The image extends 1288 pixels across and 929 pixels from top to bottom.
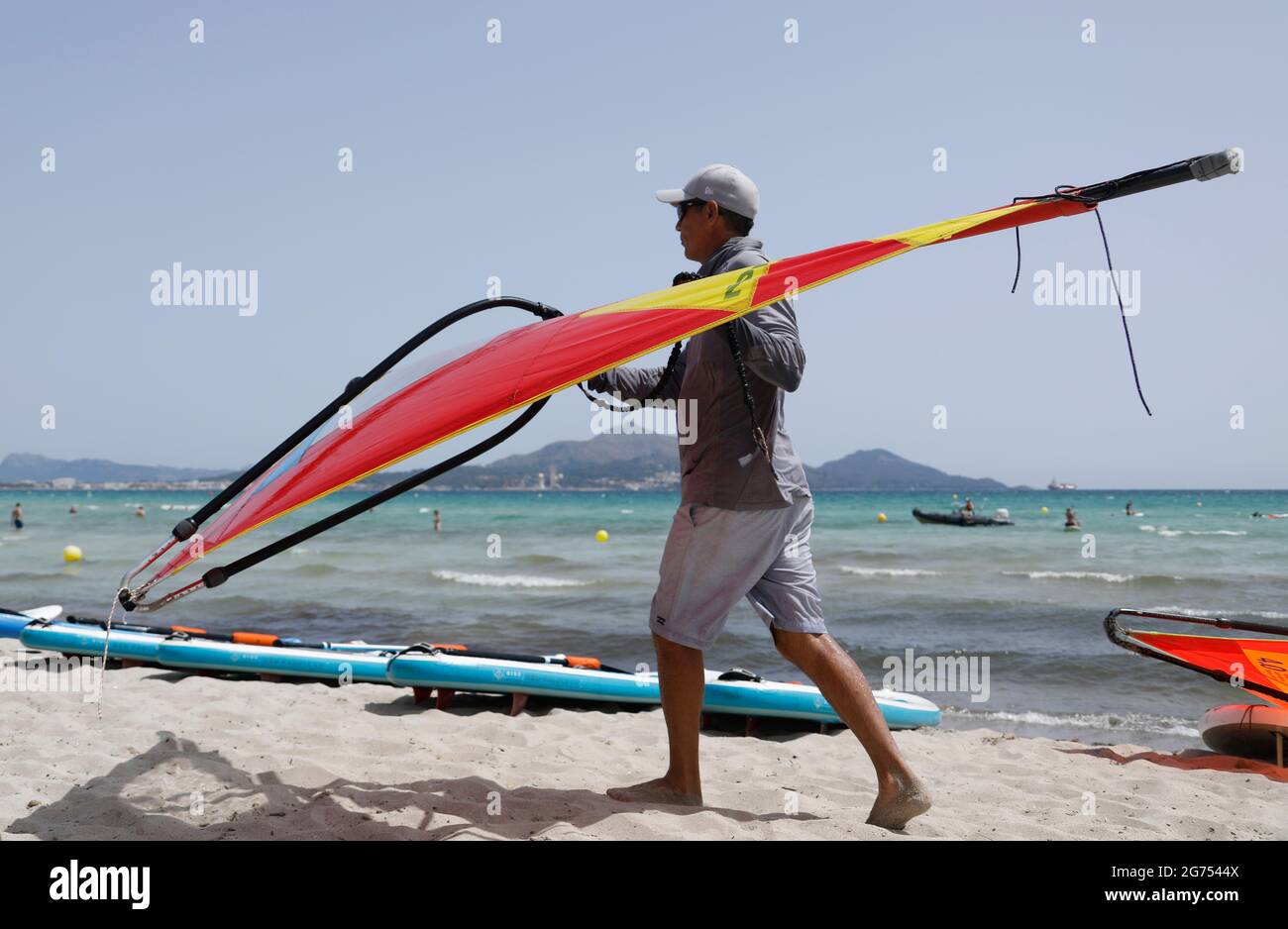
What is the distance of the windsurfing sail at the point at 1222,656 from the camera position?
16.3ft

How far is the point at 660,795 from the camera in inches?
132

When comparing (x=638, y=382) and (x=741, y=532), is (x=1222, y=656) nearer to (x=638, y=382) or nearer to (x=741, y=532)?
(x=741, y=532)

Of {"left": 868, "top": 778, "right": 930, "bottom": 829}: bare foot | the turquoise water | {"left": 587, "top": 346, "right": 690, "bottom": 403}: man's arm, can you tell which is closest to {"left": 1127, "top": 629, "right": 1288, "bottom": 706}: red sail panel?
the turquoise water

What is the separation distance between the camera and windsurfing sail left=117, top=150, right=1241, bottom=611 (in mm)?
Result: 2594

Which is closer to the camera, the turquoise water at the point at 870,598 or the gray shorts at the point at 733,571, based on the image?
the gray shorts at the point at 733,571

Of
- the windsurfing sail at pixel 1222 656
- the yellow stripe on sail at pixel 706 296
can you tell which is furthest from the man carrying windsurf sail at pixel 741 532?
the windsurfing sail at pixel 1222 656

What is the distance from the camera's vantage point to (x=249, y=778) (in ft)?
12.0

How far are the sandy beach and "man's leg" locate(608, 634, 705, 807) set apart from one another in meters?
0.11
